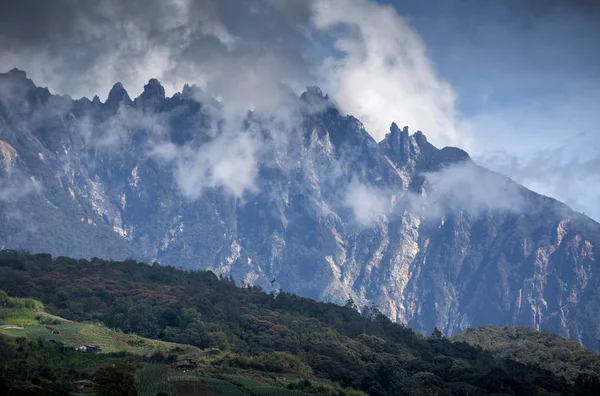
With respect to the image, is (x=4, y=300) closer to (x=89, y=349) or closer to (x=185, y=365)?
(x=89, y=349)

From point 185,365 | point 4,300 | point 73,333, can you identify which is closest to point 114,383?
point 185,365

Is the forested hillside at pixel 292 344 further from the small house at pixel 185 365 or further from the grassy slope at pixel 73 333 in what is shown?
the grassy slope at pixel 73 333

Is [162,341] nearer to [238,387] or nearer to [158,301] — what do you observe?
[158,301]

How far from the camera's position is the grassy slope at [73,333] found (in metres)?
144

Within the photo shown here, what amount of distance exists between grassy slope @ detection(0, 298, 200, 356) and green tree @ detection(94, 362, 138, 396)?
1717 inches

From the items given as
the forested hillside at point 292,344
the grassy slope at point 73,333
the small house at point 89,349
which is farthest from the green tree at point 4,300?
the small house at point 89,349

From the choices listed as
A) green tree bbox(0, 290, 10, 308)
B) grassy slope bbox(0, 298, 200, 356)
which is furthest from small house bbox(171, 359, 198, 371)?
green tree bbox(0, 290, 10, 308)

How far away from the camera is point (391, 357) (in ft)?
563

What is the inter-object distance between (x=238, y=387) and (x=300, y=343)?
53516mm

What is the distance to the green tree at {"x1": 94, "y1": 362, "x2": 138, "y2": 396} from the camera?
314 feet

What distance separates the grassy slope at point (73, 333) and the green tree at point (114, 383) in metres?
43.6

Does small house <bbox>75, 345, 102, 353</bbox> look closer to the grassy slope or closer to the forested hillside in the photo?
the grassy slope

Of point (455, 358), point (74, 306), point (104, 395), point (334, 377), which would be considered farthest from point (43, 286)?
point (104, 395)

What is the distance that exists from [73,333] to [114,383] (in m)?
56.8
